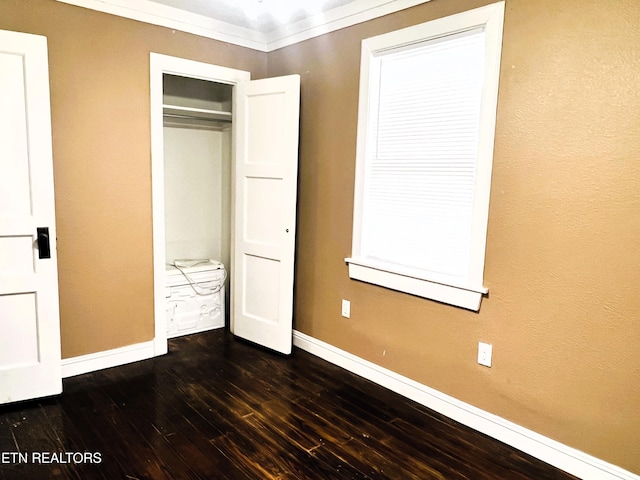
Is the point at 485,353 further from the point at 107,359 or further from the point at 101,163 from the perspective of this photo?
the point at 101,163

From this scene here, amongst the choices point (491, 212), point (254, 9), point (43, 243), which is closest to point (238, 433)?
point (43, 243)

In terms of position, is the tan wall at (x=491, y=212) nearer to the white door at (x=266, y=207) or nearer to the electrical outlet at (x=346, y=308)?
the electrical outlet at (x=346, y=308)

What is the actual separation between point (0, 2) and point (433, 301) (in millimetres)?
3128

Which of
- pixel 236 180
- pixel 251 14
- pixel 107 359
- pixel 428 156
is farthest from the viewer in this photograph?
pixel 236 180

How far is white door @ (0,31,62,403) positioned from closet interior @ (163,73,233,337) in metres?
1.11

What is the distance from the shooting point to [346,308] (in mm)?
3330

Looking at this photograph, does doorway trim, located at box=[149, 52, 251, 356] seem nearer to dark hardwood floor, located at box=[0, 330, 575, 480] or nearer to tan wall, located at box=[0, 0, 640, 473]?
tan wall, located at box=[0, 0, 640, 473]

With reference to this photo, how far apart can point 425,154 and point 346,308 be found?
1.26m

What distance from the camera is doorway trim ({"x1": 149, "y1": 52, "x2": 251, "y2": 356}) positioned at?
327 centimetres

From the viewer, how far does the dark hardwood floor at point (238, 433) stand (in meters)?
2.17

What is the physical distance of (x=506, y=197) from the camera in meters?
2.38

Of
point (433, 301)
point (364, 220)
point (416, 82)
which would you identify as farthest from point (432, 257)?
point (416, 82)

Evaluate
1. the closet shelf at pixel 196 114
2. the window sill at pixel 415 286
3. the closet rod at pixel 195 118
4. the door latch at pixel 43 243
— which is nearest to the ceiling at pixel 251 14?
the closet shelf at pixel 196 114

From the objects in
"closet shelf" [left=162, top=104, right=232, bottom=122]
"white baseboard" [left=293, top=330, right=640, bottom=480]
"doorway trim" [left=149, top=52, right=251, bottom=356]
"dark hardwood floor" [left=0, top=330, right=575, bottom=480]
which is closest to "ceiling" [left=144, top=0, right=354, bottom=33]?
"doorway trim" [left=149, top=52, right=251, bottom=356]
